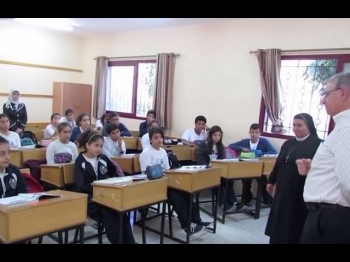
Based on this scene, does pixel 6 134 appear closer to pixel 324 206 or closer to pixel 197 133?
pixel 197 133

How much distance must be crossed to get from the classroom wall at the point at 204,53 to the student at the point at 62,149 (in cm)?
246

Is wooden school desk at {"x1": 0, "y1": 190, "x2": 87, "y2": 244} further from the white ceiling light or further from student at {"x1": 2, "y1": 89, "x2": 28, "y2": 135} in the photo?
the white ceiling light

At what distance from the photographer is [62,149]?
334cm

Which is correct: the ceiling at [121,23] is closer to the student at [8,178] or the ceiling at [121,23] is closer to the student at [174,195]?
the student at [174,195]

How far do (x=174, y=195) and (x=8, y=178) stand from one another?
1491 mm

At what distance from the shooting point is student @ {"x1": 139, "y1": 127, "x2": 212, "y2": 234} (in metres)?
3.03

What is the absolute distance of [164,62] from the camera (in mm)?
5484

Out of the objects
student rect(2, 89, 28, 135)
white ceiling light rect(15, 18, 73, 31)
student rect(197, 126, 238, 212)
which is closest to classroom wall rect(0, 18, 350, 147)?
white ceiling light rect(15, 18, 73, 31)

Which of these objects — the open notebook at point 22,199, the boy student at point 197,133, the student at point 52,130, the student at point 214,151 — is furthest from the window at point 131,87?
the open notebook at point 22,199

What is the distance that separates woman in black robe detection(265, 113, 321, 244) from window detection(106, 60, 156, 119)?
365 centimetres
